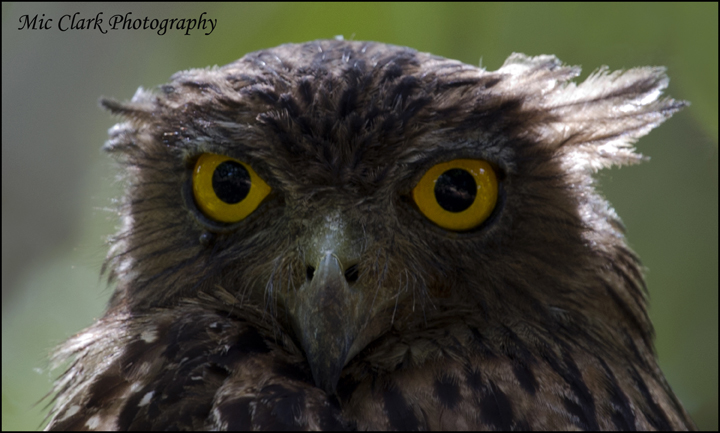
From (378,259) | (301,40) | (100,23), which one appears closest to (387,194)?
(378,259)

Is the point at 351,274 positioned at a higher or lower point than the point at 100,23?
lower

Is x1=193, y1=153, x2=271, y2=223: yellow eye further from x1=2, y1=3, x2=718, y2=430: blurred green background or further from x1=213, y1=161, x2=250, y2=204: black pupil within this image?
x1=2, y1=3, x2=718, y2=430: blurred green background

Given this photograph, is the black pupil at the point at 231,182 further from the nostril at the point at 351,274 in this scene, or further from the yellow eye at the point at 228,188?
the nostril at the point at 351,274

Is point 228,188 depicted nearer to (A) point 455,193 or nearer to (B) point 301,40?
(A) point 455,193

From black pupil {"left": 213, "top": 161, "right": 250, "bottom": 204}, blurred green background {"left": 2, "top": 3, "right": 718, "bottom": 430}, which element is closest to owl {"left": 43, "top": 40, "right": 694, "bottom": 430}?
black pupil {"left": 213, "top": 161, "right": 250, "bottom": 204}

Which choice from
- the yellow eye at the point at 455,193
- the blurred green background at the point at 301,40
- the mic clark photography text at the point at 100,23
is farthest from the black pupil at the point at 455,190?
the mic clark photography text at the point at 100,23

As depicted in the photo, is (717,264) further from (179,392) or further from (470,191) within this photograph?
(179,392)

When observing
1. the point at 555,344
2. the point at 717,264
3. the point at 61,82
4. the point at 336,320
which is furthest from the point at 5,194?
the point at 717,264

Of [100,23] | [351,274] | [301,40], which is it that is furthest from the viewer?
[100,23]
